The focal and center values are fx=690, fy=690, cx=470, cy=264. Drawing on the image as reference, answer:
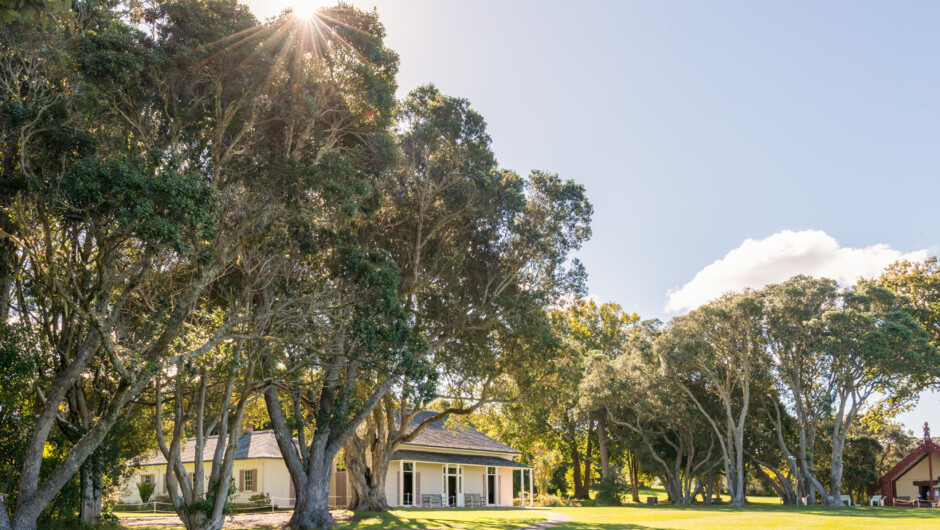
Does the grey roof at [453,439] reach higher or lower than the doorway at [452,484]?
higher

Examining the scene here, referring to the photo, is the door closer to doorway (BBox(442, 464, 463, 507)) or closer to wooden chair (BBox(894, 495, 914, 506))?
doorway (BBox(442, 464, 463, 507))

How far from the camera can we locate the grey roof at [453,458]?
35.5 metres

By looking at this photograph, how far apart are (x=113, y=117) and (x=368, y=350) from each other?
692 centimetres

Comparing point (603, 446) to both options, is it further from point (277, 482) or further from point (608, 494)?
point (277, 482)

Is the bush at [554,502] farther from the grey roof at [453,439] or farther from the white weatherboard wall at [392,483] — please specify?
the white weatherboard wall at [392,483]

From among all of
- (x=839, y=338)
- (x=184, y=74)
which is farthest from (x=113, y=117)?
(x=839, y=338)

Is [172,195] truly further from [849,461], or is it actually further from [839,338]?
[849,461]

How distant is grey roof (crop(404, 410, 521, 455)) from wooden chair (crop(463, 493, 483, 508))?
258 centimetres

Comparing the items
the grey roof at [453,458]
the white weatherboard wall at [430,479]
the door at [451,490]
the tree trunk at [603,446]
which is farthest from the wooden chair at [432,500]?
the tree trunk at [603,446]

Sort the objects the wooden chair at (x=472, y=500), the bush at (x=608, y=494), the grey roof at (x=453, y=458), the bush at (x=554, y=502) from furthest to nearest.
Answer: the bush at (x=608, y=494), the bush at (x=554, y=502), the wooden chair at (x=472, y=500), the grey roof at (x=453, y=458)

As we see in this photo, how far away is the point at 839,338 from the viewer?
33.6 metres

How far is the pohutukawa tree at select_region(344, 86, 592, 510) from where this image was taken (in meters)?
19.3

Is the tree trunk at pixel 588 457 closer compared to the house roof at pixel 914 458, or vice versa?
the house roof at pixel 914 458

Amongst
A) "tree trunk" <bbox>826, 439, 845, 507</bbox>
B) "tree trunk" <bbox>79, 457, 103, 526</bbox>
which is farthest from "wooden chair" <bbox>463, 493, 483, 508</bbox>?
"tree trunk" <bbox>79, 457, 103, 526</bbox>
